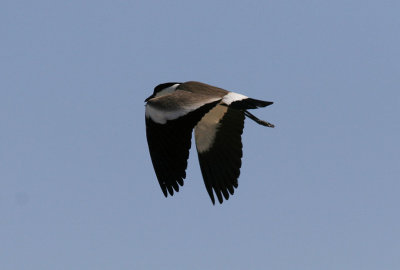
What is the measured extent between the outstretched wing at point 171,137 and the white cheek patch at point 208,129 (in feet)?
5.69

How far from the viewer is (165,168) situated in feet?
53.5

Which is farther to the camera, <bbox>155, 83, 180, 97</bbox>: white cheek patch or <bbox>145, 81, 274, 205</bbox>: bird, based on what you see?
<bbox>155, 83, 180, 97</bbox>: white cheek patch

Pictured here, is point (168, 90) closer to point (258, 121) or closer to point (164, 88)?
point (164, 88)

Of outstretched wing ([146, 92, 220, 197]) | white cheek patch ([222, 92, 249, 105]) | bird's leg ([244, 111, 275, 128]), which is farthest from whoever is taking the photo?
bird's leg ([244, 111, 275, 128])

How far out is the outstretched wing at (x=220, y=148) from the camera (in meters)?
17.6

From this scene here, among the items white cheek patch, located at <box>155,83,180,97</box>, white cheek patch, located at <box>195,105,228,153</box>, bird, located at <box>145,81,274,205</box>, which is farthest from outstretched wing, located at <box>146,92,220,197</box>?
white cheek patch, located at <box>195,105,228,153</box>

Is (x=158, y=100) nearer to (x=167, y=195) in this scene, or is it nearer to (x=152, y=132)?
(x=152, y=132)

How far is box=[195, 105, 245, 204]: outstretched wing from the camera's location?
1758 centimetres

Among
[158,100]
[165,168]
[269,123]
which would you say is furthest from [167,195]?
[269,123]

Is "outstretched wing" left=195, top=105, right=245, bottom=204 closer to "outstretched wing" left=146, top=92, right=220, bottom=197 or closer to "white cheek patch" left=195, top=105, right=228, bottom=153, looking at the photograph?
"white cheek patch" left=195, top=105, right=228, bottom=153

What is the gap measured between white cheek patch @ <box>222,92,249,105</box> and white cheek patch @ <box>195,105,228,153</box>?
4.23ft

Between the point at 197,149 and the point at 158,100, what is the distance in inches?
81.5

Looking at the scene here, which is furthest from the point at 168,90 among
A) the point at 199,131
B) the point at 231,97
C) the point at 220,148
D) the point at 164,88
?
the point at 231,97

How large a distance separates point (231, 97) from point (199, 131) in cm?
178
